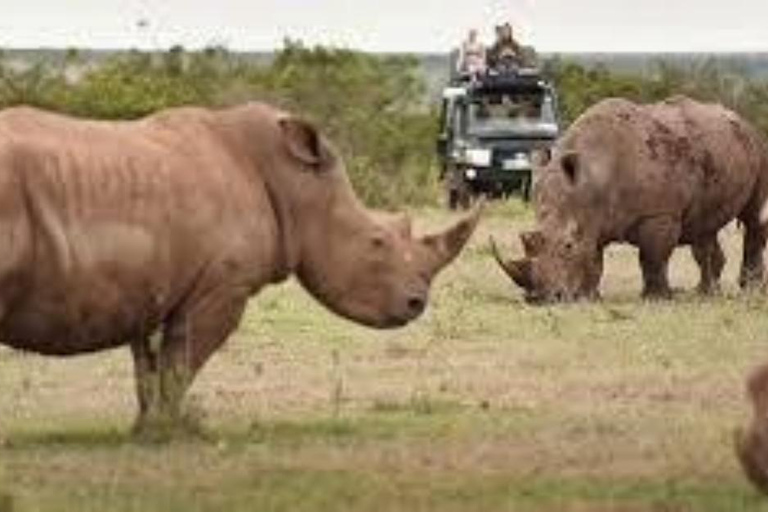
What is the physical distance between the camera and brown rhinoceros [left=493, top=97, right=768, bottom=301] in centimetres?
2073

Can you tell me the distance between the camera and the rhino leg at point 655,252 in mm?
21438

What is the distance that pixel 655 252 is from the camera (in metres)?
21.5

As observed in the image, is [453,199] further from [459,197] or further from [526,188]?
[526,188]

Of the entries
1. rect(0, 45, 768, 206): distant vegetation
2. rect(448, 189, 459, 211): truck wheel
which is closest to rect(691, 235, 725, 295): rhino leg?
rect(448, 189, 459, 211): truck wheel

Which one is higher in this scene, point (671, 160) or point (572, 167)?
point (572, 167)

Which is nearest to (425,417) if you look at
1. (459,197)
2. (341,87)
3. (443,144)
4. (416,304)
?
(416,304)

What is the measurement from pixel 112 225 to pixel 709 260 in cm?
1145

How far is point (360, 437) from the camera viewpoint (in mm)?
12523

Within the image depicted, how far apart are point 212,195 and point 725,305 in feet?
27.0

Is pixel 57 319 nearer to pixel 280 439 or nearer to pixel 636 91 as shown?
pixel 280 439

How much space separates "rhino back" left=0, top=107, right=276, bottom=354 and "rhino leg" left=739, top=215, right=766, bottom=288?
10878 mm

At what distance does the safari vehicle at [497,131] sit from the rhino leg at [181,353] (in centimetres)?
2476

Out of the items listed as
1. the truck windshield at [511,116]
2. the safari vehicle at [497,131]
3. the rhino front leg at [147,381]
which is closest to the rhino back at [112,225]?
the rhino front leg at [147,381]

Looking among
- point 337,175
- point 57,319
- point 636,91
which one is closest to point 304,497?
point 57,319
